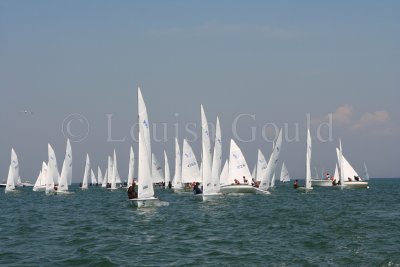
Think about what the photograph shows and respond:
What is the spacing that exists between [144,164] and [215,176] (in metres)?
10.2

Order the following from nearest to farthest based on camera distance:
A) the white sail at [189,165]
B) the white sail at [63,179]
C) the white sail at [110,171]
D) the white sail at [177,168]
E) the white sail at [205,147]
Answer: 1. the white sail at [205,147]
2. the white sail at [63,179]
3. the white sail at [189,165]
4. the white sail at [177,168]
5. the white sail at [110,171]

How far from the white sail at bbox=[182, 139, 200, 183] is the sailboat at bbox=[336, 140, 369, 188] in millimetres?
20900

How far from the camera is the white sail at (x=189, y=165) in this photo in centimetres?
6788

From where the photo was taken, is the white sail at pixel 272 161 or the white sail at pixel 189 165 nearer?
the white sail at pixel 272 161

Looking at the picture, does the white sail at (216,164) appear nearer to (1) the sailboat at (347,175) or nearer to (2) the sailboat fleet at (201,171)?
(2) the sailboat fleet at (201,171)

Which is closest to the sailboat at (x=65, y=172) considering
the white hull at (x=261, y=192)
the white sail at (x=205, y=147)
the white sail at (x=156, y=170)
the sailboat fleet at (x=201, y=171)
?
the sailboat fleet at (x=201, y=171)

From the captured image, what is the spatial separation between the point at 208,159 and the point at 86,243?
21246mm

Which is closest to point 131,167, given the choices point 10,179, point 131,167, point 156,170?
point 131,167

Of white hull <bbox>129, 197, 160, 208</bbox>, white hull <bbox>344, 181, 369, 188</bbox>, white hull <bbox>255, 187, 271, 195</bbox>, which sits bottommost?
white hull <bbox>129, 197, 160, 208</bbox>

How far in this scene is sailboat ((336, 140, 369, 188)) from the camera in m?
75.4

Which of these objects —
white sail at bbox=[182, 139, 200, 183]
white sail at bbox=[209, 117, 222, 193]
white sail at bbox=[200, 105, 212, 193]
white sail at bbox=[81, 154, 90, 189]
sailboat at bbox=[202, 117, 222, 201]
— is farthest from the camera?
white sail at bbox=[81, 154, 90, 189]

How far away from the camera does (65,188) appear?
226 feet

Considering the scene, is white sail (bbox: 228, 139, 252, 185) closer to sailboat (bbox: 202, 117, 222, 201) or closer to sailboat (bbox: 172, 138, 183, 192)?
sailboat (bbox: 202, 117, 222, 201)

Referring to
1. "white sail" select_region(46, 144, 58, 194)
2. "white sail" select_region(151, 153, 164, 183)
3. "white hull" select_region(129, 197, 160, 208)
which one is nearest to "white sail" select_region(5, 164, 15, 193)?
"white sail" select_region(46, 144, 58, 194)
